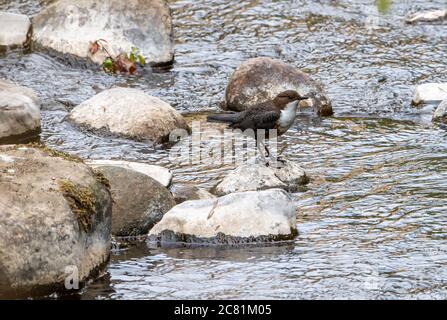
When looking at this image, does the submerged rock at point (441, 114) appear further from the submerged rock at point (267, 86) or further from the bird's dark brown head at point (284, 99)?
the bird's dark brown head at point (284, 99)

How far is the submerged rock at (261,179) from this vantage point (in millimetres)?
8750

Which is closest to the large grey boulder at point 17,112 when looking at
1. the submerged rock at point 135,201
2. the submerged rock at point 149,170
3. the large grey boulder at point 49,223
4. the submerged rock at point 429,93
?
the submerged rock at point 149,170

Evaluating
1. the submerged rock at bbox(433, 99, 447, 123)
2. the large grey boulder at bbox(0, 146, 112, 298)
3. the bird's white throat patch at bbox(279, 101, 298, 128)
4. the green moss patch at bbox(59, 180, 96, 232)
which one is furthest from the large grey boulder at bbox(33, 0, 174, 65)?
the green moss patch at bbox(59, 180, 96, 232)

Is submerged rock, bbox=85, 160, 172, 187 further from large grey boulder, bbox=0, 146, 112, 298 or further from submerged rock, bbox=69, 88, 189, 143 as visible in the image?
submerged rock, bbox=69, 88, 189, 143

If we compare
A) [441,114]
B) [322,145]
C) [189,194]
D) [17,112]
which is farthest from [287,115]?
[17,112]

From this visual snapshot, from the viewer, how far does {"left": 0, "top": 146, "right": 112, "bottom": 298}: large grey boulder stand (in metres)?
6.27

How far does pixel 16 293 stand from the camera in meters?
6.23

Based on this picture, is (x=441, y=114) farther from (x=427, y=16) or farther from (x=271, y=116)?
(x=427, y=16)

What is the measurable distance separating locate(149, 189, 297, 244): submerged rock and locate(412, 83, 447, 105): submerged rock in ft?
14.4

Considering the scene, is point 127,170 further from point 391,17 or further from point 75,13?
point 391,17

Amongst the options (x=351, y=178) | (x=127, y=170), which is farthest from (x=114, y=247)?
(x=351, y=178)

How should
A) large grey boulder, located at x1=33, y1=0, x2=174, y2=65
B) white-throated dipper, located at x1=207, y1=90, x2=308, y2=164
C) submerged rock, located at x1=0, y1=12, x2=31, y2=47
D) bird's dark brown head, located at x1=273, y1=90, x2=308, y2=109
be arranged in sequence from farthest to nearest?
1. submerged rock, located at x1=0, y1=12, x2=31, y2=47
2. large grey boulder, located at x1=33, y1=0, x2=174, y2=65
3. bird's dark brown head, located at x1=273, y1=90, x2=308, y2=109
4. white-throated dipper, located at x1=207, y1=90, x2=308, y2=164

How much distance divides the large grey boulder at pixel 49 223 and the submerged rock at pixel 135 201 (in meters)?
0.81

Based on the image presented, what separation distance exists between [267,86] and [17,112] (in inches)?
118
